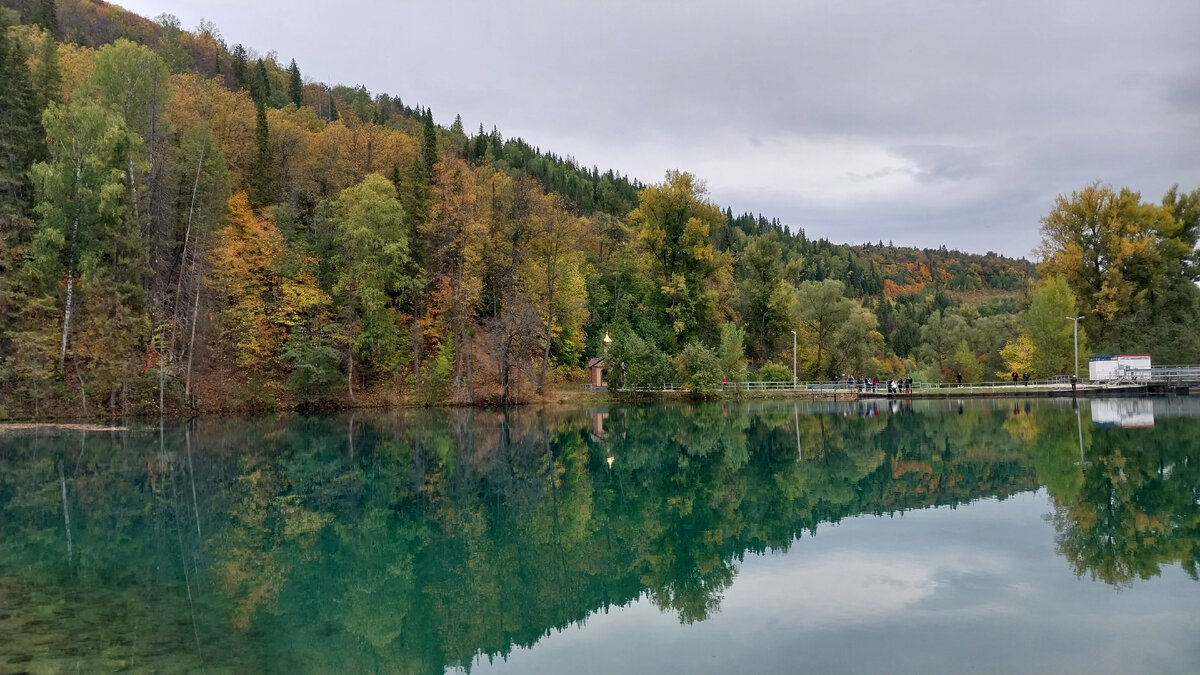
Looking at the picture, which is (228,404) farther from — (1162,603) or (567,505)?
(1162,603)

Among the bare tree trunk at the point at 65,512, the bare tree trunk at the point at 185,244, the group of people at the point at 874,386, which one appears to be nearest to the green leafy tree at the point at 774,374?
the group of people at the point at 874,386

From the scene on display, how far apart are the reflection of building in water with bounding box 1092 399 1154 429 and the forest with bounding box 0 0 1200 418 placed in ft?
38.7

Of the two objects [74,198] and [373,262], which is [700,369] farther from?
[74,198]

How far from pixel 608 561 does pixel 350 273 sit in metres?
41.9

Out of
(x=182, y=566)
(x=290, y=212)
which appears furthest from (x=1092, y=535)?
(x=290, y=212)

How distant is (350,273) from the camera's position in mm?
50031

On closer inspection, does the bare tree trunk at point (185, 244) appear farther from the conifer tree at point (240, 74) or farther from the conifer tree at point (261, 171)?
the conifer tree at point (240, 74)

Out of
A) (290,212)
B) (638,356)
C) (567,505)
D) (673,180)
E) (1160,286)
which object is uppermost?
(673,180)

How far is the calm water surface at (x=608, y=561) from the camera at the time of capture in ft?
27.5

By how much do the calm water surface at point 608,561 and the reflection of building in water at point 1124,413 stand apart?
26.5ft

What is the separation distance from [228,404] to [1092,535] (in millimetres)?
45200

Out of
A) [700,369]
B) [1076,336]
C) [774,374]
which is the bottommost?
[774,374]

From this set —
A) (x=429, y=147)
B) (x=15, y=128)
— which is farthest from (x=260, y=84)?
(x=15, y=128)

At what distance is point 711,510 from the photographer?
1647cm
